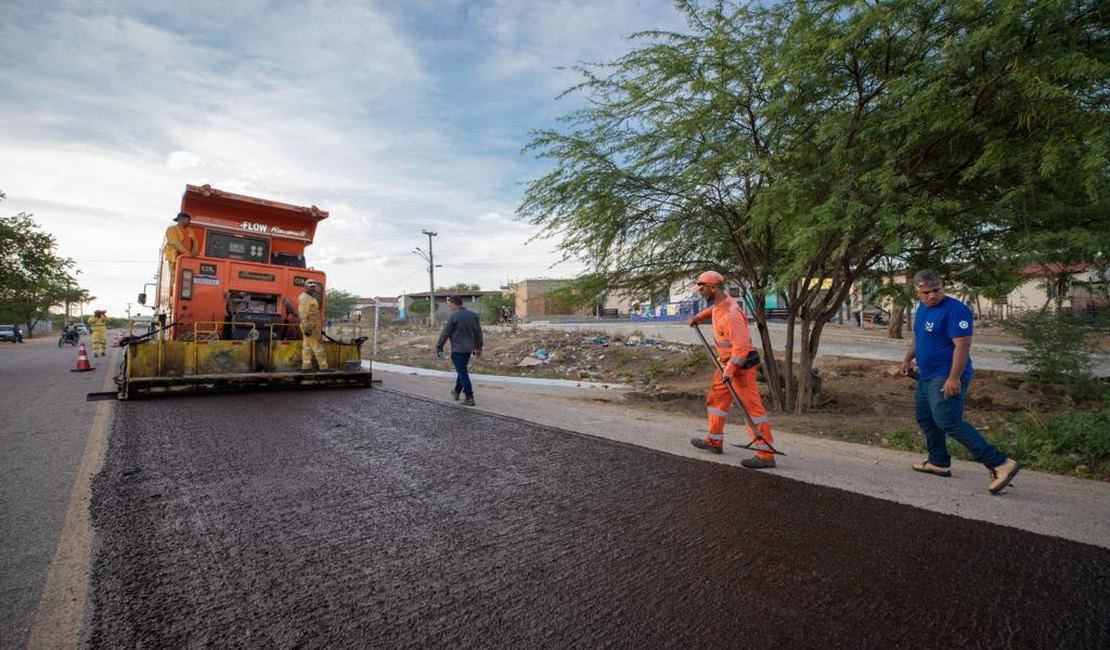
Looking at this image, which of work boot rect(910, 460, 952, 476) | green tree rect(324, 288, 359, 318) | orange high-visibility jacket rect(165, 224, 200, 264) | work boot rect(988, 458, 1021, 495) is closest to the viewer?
work boot rect(988, 458, 1021, 495)

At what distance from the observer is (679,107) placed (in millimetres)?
7566

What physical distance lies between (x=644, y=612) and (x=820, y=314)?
7.34 metres

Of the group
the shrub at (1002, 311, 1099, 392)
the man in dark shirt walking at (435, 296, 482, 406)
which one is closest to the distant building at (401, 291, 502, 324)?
the man in dark shirt walking at (435, 296, 482, 406)

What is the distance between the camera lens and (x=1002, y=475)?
13.3 ft

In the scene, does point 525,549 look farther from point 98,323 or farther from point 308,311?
point 98,323

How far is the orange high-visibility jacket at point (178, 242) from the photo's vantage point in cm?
986

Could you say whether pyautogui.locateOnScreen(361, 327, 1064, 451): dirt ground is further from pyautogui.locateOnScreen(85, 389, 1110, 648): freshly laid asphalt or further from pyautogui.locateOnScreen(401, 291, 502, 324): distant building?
pyautogui.locateOnScreen(401, 291, 502, 324): distant building

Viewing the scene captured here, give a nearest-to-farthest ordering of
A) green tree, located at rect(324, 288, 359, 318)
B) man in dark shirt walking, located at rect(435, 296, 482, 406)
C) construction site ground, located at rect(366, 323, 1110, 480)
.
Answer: construction site ground, located at rect(366, 323, 1110, 480), man in dark shirt walking, located at rect(435, 296, 482, 406), green tree, located at rect(324, 288, 359, 318)

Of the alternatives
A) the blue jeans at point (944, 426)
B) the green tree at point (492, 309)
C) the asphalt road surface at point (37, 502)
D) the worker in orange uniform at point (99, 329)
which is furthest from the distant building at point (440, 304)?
the blue jeans at point (944, 426)

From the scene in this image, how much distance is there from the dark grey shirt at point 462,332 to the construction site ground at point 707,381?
106 inches

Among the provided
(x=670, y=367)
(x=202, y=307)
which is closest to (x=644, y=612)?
(x=202, y=307)

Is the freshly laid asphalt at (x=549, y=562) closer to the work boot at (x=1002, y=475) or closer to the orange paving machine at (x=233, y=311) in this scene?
the work boot at (x=1002, y=475)

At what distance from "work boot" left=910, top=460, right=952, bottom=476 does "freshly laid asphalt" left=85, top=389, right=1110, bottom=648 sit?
1.18 meters

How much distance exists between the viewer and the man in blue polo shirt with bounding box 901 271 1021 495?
413 cm
